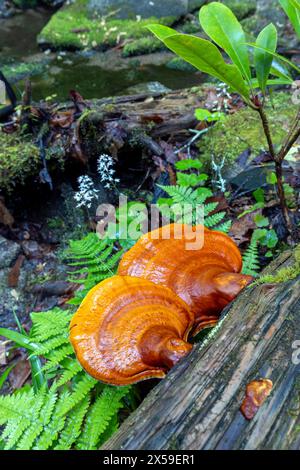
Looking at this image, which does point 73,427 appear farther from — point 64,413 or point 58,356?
point 58,356

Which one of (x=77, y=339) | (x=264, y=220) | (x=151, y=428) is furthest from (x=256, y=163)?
(x=151, y=428)

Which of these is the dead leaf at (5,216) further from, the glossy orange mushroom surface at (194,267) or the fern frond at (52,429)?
the fern frond at (52,429)

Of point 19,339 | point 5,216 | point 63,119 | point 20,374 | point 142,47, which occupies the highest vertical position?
point 63,119

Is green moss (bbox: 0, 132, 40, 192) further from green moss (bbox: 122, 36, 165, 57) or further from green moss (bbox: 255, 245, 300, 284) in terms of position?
green moss (bbox: 122, 36, 165, 57)

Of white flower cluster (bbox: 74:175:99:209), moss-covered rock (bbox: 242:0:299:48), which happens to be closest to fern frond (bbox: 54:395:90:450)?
white flower cluster (bbox: 74:175:99:209)

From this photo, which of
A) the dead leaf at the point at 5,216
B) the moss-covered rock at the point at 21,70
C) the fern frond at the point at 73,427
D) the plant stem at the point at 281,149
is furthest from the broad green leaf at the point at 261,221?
the moss-covered rock at the point at 21,70

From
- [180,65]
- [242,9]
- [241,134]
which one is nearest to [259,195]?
[241,134]
